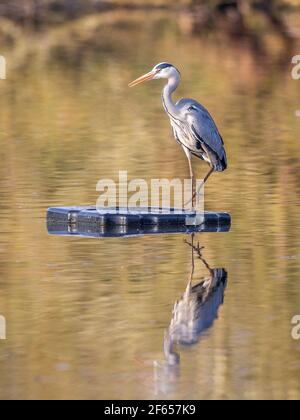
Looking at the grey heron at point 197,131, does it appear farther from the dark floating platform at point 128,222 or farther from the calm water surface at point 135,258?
the dark floating platform at point 128,222

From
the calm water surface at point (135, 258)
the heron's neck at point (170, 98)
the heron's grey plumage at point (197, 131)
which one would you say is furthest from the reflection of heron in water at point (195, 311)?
the heron's neck at point (170, 98)

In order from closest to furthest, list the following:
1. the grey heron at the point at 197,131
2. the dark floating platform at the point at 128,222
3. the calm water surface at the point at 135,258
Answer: the calm water surface at the point at 135,258 < the dark floating platform at the point at 128,222 < the grey heron at the point at 197,131

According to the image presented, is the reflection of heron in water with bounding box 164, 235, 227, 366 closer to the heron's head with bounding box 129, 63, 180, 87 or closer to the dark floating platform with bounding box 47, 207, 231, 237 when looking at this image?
the dark floating platform with bounding box 47, 207, 231, 237

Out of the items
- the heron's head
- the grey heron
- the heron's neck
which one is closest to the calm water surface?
the grey heron

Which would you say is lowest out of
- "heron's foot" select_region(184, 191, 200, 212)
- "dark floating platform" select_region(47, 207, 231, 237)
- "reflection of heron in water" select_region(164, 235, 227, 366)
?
"reflection of heron in water" select_region(164, 235, 227, 366)

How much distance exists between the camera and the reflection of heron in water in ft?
33.7

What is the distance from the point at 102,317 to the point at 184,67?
906 inches

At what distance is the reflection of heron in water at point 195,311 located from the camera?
10.3 m

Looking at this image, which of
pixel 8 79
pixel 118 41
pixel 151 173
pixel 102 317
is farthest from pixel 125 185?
pixel 118 41

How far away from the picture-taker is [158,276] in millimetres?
12562

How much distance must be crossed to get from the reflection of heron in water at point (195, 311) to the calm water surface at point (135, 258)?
68 millimetres

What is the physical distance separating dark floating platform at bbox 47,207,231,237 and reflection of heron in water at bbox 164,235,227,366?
5.51 feet

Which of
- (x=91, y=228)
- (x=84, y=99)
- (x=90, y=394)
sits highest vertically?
(x=84, y=99)

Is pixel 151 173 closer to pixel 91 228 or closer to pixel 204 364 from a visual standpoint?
pixel 91 228
